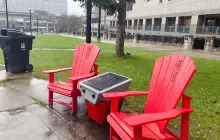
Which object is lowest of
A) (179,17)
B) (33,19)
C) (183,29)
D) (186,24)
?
(183,29)

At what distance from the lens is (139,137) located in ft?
6.57

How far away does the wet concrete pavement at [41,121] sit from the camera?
9.94ft

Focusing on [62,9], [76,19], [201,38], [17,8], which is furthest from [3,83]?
[62,9]

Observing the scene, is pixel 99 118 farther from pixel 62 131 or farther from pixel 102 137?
pixel 62 131

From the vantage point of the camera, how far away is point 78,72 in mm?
4387

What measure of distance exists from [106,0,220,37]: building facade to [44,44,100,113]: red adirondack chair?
58.5 feet

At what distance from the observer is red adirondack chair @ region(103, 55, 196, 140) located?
6.76 feet

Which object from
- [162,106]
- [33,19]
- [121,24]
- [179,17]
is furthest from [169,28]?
[33,19]

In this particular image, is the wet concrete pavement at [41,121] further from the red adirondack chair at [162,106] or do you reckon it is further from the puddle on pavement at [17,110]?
the red adirondack chair at [162,106]

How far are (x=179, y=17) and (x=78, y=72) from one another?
100.0ft

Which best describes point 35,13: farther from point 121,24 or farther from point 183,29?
point 121,24

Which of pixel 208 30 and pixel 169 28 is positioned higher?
pixel 169 28

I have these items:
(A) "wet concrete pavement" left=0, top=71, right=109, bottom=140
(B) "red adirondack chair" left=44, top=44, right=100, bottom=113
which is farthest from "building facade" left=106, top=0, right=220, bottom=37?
(A) "wet concrete pavement" left=0, top=71, right=109, bottom=140

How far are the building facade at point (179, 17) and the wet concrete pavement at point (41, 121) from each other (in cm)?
1832
